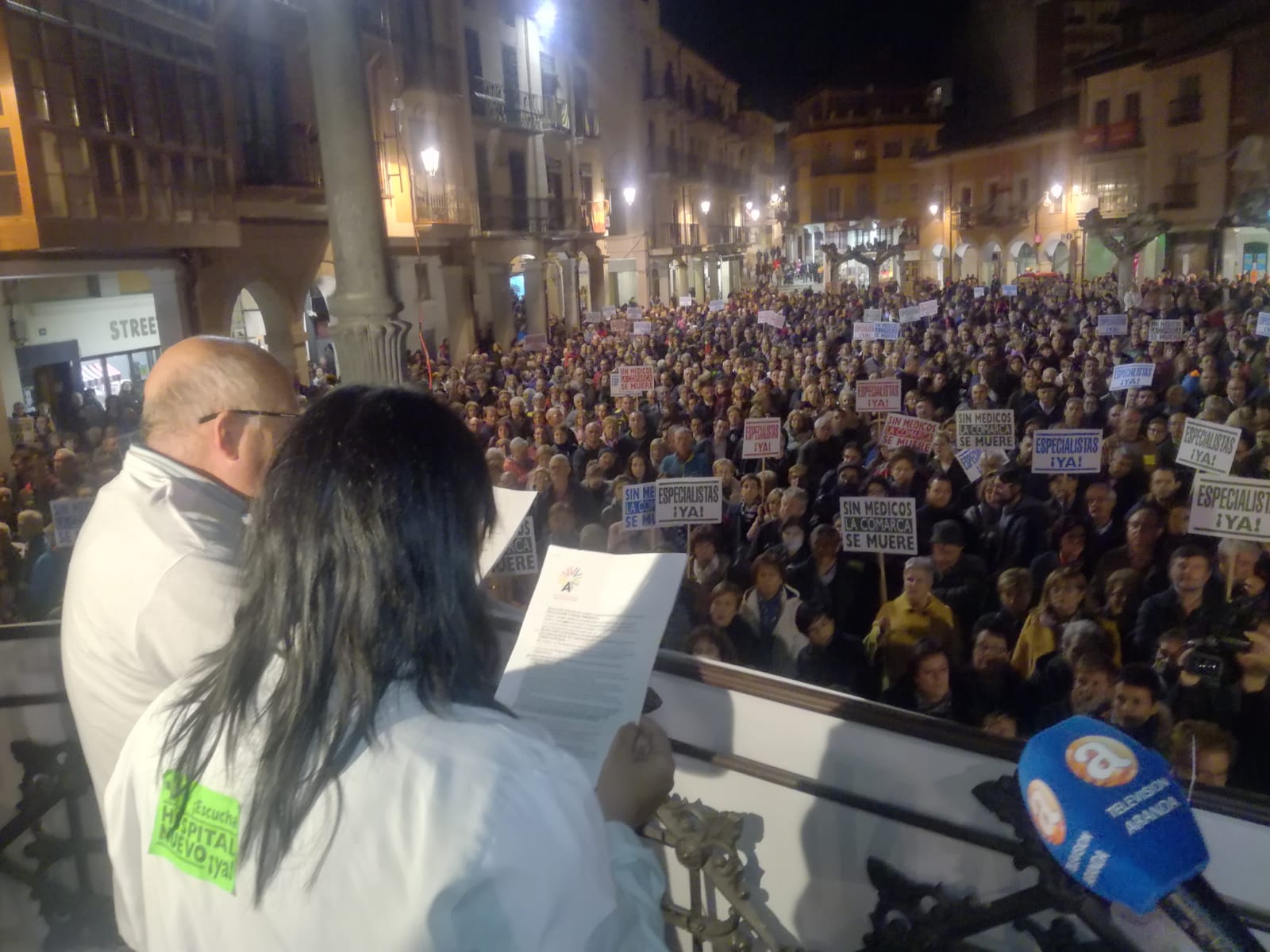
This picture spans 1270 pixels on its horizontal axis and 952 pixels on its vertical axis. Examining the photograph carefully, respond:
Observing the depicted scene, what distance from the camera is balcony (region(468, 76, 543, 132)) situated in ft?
84.8

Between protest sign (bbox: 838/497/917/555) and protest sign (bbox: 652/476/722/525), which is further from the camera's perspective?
protest sign (bbox: 652/476/722/525)

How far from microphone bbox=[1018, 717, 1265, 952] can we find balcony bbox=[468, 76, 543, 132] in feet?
86.8

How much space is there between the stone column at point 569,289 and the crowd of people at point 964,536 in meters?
19.0

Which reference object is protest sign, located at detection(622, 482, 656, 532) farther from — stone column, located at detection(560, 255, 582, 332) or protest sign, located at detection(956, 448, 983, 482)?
stone column, located at detection(560, 255, 582, 332)

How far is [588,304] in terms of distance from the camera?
36750 mm

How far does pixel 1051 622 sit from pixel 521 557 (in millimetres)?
2599

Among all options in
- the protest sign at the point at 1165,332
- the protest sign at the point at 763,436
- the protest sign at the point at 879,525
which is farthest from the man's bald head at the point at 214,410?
the protest sign at the point at 1165,332

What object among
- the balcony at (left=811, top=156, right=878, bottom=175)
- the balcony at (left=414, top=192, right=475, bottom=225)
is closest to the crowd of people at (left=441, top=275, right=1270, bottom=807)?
the balcony at (left=414, top=192, right=475, bottom=225)

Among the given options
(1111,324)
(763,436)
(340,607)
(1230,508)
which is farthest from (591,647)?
(1111,324)

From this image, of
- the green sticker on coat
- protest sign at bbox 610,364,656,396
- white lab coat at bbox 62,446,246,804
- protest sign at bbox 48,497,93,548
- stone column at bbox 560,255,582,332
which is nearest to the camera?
the green sticker on coat

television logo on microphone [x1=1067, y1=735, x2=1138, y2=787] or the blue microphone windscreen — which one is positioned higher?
television logo on microphone [x1=1067, y1=735, x2=1138, y2=787]

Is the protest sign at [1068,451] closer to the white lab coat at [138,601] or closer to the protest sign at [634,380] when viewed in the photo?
the protest sign at [634,380]

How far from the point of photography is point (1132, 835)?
1.31 m

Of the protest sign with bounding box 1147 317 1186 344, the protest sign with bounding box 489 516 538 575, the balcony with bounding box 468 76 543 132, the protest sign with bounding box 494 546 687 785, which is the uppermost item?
the balcony with bounding box 468 76 543 132
